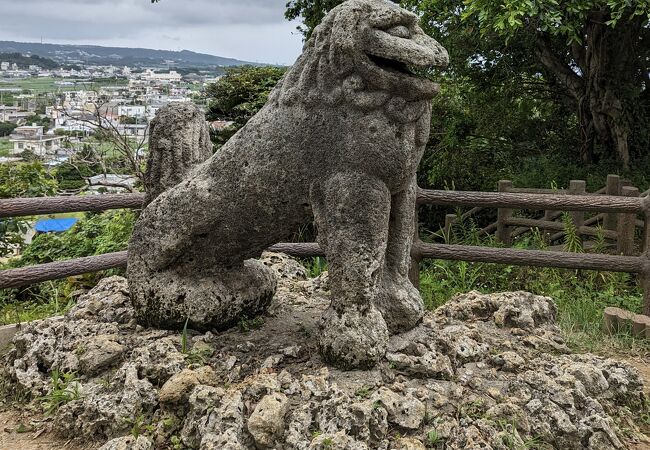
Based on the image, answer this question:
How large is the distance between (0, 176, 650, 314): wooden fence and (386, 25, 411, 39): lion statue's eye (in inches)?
Answer: 91.0

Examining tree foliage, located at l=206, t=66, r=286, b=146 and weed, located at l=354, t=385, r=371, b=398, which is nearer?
weed, located at l=354, t=385, r=371, b=398

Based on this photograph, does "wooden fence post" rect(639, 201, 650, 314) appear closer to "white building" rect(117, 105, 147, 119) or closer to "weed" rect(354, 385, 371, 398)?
"weed" rect(354, 385, 371, 398)

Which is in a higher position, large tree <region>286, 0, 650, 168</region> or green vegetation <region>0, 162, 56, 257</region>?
large tree <region>286, 0, 650, 168</region>

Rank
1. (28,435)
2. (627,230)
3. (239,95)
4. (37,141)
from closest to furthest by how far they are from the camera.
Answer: (28,435) → (627,230) → (239,95) → (37,141)

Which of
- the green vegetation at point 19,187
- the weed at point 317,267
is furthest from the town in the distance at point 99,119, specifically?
the weed at point 317,267

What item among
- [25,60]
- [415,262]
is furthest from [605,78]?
[25,60]

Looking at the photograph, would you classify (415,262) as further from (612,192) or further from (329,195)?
(612,192)

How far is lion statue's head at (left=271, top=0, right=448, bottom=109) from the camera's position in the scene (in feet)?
8.39

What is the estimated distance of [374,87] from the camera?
2615 mm

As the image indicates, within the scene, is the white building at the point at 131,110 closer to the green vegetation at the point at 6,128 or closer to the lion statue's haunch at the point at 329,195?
the lion statue's haunch at the point at 329,195

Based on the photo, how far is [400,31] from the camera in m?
2.65

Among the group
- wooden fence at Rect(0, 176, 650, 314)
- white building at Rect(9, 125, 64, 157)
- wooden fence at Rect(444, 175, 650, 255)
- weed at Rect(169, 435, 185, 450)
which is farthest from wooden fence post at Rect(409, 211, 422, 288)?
white building at Rect(9, 125, 64, 157)

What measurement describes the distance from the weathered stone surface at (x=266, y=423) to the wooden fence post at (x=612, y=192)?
5.45 metres

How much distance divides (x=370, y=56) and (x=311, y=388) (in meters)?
1.42
